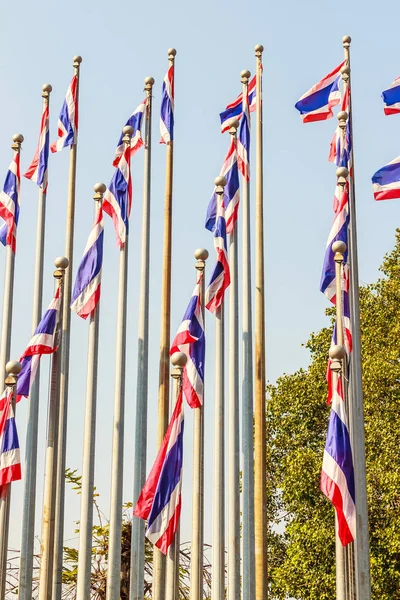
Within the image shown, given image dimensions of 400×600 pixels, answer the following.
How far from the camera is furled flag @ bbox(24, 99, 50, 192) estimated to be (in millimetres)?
20016

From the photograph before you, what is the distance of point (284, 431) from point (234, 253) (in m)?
13.8

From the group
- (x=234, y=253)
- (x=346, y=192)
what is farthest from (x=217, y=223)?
(x=346, y=192)

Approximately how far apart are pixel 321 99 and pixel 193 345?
6.70 meters

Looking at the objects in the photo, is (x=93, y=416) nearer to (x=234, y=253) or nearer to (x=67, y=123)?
(x=234, y=253)

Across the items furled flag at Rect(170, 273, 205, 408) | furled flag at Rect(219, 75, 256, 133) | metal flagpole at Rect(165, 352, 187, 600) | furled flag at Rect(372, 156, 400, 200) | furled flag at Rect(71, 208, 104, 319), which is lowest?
metal flagpole at Rect(165, 352, 187, 600)

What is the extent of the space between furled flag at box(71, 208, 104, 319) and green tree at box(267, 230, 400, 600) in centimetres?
1248

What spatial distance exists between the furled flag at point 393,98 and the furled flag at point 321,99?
113 centimetres

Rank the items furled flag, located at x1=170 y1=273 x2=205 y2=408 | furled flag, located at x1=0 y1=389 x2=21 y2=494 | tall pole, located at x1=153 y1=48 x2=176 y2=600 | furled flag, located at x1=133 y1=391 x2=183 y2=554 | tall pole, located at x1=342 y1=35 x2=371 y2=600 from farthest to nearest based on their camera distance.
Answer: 1. tall pole, located at x1=153 y1=48 x2=176 y2=600
2. furled flag, located at x1=170 y1=273 x2=205 y2=408
3. furled flag, located at x1=0 y1=389 x2=21 y2=494
4. tall pole, located at x1=342 y1=35 x2=371 y2=600
5. furled flag, located at x1=133 y1=391 x2=183 y2=554

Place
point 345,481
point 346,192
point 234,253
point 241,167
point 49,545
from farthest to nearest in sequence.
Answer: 1. point 241,167
2. point 234,253
3. point 346,192
4. point 49,545
5. point 345,481

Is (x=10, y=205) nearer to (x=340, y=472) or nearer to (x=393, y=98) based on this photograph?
(x=393, y=98)

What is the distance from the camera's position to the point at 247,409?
A: 17797 mm

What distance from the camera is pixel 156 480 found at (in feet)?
44.6

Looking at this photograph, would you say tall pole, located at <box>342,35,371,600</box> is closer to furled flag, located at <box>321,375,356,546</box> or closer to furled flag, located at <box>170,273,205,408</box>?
furled flag, located at <box>321,375,356,546</box>

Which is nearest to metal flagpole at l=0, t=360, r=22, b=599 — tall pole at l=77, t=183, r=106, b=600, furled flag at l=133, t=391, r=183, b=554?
tall pole at l=77, t=183, r=106, b=600
